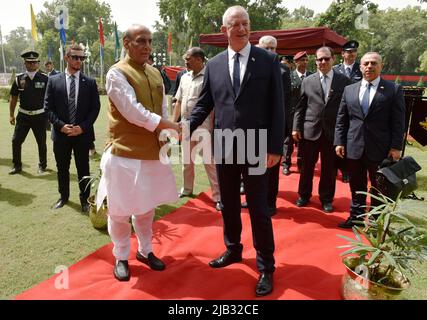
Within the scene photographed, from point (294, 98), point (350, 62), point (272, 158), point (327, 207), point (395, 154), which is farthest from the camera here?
point (350, 62)

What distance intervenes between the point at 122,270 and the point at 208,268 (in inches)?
31.7

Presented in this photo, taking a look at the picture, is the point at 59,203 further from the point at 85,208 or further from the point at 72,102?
the point at 72,102

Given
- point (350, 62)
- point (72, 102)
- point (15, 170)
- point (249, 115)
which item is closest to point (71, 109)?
point (72, 102)

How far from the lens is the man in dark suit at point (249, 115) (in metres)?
2.76

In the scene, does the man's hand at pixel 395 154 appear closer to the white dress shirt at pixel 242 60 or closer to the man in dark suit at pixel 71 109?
the white dress shirt at pixel 242 60

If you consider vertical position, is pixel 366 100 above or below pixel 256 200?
above

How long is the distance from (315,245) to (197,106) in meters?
2.00

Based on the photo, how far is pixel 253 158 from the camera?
116 inches

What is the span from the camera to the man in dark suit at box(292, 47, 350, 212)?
4.62 m

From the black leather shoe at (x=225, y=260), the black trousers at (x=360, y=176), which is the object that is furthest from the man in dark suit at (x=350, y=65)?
the black leather shoe at (x=225, y=260)

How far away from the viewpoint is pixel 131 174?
2904 mm

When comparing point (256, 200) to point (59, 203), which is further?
point (59, 203)

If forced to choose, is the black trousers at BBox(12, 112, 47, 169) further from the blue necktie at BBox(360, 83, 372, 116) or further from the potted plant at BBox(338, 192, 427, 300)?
the potted plant at BBox(338, 192, 427, 300)

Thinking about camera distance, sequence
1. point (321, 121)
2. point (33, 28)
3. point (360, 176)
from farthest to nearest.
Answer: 1. point (33, 28)
2. point (321, 121)
3. point (360, 176)
